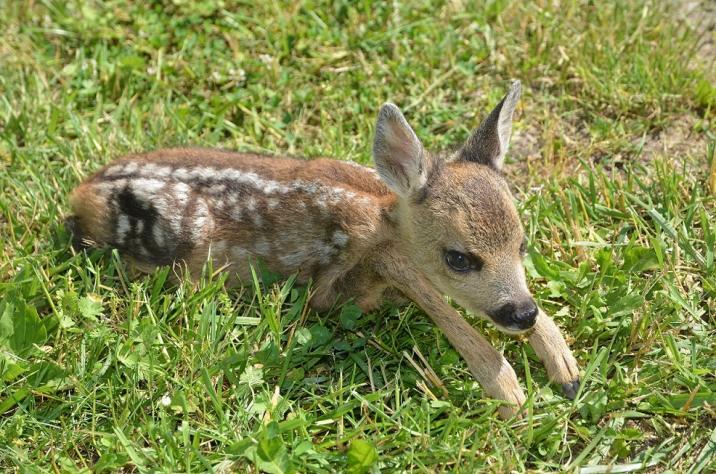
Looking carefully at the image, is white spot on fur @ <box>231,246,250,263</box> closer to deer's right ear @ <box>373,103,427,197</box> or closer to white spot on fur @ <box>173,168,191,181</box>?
white spot on fur @ <box>173,168,191,181</box>

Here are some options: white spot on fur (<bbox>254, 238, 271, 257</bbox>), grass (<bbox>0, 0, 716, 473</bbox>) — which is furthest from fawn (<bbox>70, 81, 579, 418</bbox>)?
grass (<bbox>0, 0, 716, 473</bbox>)

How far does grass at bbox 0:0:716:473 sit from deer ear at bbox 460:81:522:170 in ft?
1.86

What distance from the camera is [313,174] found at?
541cm

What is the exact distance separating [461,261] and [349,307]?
0.70 meters

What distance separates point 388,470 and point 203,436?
872 mm

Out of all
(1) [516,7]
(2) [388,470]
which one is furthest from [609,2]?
(2) [388,470]

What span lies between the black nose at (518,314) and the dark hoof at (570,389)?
0.35 meters

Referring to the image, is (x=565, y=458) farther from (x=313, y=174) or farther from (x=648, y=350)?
(x=313, y=174)

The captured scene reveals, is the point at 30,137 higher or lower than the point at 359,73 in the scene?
lower

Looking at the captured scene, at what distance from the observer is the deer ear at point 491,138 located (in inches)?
205

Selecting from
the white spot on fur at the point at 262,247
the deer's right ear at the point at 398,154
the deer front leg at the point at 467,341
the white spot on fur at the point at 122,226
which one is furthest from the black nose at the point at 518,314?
the white spot on fur at the point at 122,226

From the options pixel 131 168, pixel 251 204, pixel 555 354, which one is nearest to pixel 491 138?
pixel 555 354

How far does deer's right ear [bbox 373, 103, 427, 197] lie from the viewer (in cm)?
496

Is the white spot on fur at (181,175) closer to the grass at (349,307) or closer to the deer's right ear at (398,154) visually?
the grass at (349,307)
